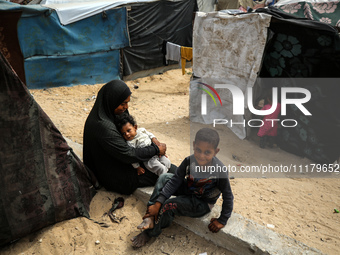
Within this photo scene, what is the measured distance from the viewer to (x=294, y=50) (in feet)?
16.0

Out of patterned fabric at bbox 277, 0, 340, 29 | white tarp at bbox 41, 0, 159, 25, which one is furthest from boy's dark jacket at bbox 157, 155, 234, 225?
white tarp at bbox 41, 0, 159, 25

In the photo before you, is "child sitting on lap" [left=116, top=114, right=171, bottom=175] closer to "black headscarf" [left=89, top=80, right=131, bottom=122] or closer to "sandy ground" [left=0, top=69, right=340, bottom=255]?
"black headscarf" [left=89, top=80, right=131, bottom=122]

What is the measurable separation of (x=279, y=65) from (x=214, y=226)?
3638 millimetres

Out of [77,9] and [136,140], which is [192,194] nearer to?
[136,140]

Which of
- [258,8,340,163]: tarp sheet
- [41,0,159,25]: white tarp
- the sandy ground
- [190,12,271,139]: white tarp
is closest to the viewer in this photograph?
the sandy ground

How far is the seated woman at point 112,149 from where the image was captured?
2.95m

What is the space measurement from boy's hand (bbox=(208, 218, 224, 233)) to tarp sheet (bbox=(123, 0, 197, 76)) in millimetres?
7953

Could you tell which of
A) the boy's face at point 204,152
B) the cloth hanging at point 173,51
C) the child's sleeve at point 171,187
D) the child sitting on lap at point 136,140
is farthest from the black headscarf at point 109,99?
the cloth hanging at point 173,51

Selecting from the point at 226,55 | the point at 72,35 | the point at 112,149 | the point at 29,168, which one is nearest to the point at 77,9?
the point at 72,35

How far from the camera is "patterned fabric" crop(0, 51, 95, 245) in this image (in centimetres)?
244

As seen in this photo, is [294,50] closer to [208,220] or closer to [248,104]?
[248,104]

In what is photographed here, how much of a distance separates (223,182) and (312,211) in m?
1.77

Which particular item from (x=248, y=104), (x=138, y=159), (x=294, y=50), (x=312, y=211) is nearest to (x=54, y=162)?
(x=138, y=159)

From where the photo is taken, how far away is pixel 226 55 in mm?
5652
